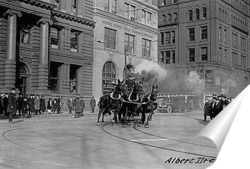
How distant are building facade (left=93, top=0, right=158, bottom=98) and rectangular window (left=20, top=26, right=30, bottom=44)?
8130mm

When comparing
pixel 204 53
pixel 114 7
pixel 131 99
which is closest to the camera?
pixel 131 99

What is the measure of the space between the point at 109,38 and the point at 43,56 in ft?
41.1

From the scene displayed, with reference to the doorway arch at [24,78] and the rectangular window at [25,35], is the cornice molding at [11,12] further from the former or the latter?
the doorway arch at [24,78]

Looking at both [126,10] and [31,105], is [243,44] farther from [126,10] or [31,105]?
[31,105]

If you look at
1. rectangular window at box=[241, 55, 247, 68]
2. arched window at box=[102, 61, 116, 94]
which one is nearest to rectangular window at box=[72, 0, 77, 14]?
arched window at box=[102, 61, 116, 94]

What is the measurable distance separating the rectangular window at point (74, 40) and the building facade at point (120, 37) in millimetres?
2674

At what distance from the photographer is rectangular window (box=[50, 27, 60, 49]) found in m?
33.3

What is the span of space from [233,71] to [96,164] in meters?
59.7

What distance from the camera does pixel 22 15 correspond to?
97.0ft

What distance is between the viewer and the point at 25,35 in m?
30.8

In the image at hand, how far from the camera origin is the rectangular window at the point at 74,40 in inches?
1410

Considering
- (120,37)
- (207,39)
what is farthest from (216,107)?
(207,39)

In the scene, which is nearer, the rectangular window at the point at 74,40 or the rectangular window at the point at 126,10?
the rectangular window at the point at 74,40

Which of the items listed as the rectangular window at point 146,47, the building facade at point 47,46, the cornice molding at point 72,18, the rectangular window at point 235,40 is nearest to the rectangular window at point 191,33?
the rectangular window at point 235,40
